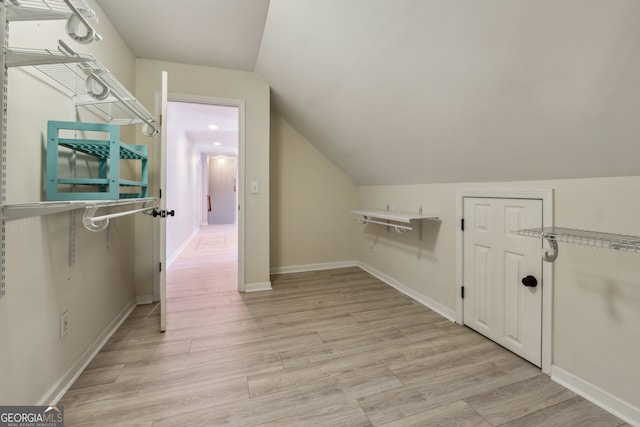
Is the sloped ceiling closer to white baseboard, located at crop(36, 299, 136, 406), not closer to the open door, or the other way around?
the open door

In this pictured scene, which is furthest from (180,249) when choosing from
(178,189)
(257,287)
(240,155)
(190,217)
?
(240,155)

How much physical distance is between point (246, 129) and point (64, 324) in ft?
6.95

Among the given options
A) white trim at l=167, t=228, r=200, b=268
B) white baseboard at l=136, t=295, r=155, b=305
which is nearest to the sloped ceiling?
white baseboard at l=136, t=295, r=155, b=305

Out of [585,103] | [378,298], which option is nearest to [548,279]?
[585,103]

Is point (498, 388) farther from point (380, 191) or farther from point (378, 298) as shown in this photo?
point (380, 191)

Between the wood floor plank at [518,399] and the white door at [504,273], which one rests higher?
the white door at [504,273]

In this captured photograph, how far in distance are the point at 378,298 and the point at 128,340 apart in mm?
2129

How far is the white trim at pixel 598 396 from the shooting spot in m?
1.19

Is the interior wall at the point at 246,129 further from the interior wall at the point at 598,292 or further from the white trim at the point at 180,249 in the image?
the interior wall at the point at 598,292

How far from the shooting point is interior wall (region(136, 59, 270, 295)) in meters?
2.54

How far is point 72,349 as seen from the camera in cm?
147

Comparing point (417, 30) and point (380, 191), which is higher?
point (417, 30)

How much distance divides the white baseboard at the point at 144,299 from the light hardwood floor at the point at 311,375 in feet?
0.44

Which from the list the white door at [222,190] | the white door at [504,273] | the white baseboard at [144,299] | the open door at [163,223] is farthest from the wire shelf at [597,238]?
the white door at [222,190]
